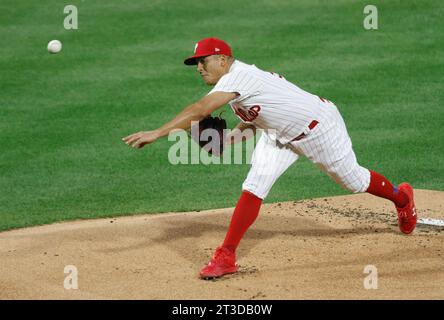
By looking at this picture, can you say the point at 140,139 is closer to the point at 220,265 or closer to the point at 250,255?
the point at 220,265

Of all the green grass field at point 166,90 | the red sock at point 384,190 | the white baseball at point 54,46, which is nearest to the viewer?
the red sock at point 384,190

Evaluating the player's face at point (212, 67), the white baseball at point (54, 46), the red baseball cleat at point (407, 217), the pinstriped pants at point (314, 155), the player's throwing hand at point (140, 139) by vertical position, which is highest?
the white baseball at point (54, 46)

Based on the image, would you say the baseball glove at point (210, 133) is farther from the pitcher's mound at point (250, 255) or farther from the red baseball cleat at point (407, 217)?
the red baseball cleat at point (407, 217)

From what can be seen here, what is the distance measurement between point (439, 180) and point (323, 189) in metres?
1.18

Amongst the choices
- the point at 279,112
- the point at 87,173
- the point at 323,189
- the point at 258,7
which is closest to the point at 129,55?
the point at 258,7

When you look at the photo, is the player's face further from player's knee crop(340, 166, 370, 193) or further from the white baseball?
the white baseball

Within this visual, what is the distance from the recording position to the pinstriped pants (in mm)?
7199

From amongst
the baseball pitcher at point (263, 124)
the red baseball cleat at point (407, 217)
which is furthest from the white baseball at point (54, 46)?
the red baseball cleat at point (407, 217)

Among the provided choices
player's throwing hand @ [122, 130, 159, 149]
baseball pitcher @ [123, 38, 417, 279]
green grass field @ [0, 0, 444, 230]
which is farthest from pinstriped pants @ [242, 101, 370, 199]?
green grass field @ [0, 0, 444, 230]

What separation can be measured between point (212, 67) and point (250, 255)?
153 cm

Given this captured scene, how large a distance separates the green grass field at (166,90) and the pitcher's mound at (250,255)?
0.61 meters

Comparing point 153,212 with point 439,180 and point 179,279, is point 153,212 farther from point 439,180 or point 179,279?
point 439,180

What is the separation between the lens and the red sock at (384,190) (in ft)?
25.2

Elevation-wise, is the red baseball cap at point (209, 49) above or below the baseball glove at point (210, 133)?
above
